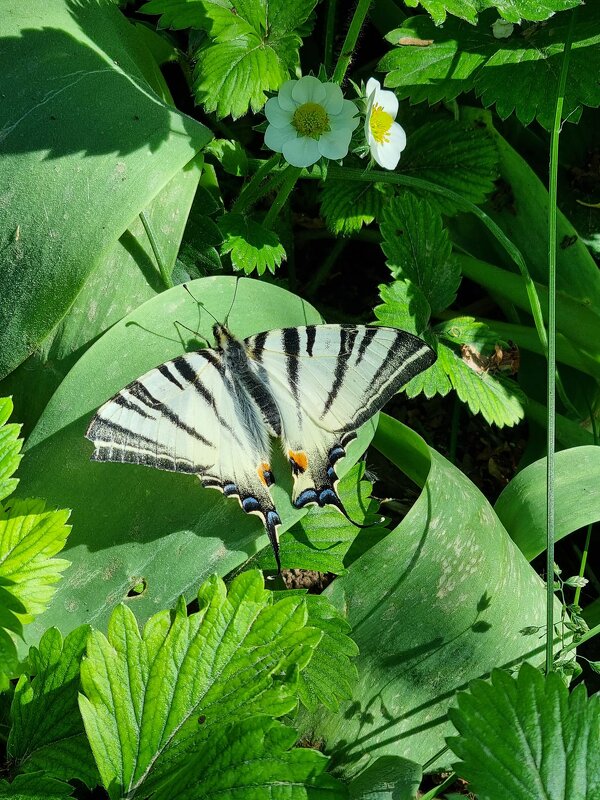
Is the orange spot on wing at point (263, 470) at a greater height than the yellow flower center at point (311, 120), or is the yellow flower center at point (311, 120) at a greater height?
the yellow flower center at point (311, 120)

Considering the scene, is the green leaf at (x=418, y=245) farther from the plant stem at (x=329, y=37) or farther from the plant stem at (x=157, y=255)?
the plant stem at (x=157, y=255)

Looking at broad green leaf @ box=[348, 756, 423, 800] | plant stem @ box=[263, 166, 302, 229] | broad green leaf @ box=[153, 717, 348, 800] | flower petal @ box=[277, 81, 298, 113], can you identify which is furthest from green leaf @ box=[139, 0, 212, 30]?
broad green leaf @ box=[348, 756, 423, 800]

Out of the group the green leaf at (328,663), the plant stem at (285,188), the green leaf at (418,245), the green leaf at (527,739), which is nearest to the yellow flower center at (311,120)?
the plant stem at (285,188)

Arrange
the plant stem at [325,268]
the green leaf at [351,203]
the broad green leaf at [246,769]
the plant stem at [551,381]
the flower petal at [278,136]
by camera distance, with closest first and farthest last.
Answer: the broad green leaf at [246,769]
the plant stem at [551,381]
the flower petal at [278,136]
the green leaf at [351,203]
the plant stem at [325,268]

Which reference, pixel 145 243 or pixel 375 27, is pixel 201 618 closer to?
pixel 145 243

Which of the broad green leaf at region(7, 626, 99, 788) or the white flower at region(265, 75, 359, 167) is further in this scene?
the white flower at region(265, 75, 359, 167)

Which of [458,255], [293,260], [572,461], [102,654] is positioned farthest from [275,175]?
[102,654]

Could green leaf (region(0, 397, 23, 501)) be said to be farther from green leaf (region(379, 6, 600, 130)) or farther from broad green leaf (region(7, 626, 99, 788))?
green leaf (region(379, 6, 600, 130))
